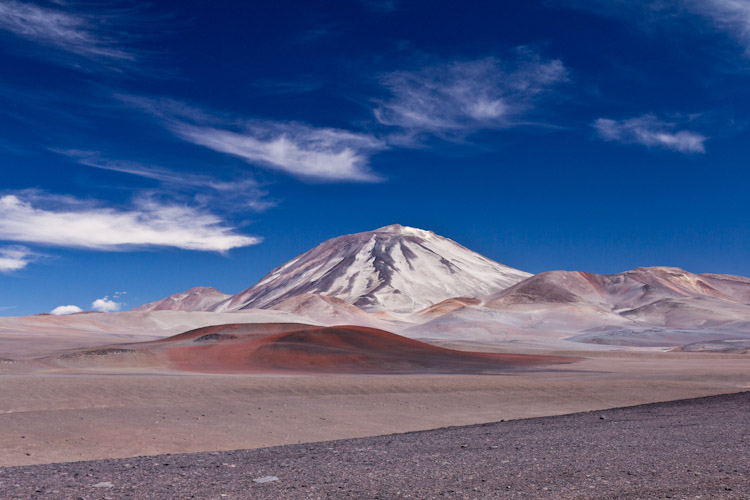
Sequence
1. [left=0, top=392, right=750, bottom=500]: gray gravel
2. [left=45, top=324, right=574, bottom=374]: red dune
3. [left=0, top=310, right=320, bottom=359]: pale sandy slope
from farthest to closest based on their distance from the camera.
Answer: [left=0, top=310, right=320, bottom=359]: pale sandy slope → [left=45, top=324, right=574, bottom=374]: red dune → [left=0, top=392, right=750, bottom=500]: gray gravel

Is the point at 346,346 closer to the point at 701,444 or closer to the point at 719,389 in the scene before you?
the point at 719,389

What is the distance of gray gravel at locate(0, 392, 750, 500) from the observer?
20.8 ft

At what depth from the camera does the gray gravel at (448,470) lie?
6.33 metres

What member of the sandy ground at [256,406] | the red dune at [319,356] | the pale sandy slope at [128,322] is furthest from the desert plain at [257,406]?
the pale sandy slope at [128,322]

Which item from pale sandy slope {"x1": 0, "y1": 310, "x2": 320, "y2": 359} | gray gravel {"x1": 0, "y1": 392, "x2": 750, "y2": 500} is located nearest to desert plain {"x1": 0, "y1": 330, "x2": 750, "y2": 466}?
gray gravel {"x1": 0, "y1": 392, "x2": 750, "y2": 500}

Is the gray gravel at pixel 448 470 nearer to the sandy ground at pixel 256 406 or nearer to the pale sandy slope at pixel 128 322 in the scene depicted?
the sandy ground at pixel 256 406

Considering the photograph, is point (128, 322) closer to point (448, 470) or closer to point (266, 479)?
point (266, 479)

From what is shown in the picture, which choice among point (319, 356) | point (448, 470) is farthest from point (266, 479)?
point (319, 356)

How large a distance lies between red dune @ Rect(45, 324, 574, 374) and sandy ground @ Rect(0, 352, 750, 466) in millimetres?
9515

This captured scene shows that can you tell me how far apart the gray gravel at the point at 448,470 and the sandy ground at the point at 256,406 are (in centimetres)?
357

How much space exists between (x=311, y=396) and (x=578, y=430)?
11313 mm

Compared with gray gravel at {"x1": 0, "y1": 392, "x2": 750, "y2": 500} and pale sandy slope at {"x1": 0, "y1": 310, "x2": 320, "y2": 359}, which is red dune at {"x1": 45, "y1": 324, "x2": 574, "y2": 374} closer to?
gray gravel at {"x1": 0, "y1": 392, "x2": 750, "y2": 500}

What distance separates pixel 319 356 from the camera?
122 feet

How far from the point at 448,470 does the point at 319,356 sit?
30.3m
